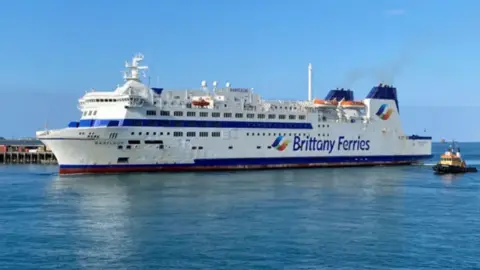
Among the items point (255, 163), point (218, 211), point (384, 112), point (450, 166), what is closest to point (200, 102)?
point (255, 163)

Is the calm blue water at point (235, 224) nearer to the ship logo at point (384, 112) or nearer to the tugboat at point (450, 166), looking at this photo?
the tugboat at point (450, 166)

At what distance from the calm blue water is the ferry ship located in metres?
3.29

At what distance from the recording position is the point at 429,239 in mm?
21344

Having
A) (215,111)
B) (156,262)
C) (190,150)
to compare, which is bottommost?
(156,262)

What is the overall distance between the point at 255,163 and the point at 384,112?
15.8 meters

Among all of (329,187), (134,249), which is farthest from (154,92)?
(134,249)

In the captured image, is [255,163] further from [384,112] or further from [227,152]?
[384,112]

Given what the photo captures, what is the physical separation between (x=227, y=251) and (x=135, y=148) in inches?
1008

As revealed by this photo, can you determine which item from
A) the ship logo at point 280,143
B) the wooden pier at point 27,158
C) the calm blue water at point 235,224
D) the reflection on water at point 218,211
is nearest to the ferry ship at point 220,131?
the ship logo at point 280,143

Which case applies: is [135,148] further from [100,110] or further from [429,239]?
[429,239]

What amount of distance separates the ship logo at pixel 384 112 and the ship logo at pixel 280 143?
37.9 feet

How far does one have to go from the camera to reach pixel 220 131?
4819cm

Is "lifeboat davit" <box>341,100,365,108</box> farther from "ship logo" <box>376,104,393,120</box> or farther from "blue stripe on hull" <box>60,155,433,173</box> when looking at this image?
"blue stripe on hull" <box>60,155,433,173</box>

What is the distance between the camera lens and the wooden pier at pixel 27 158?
230ft
